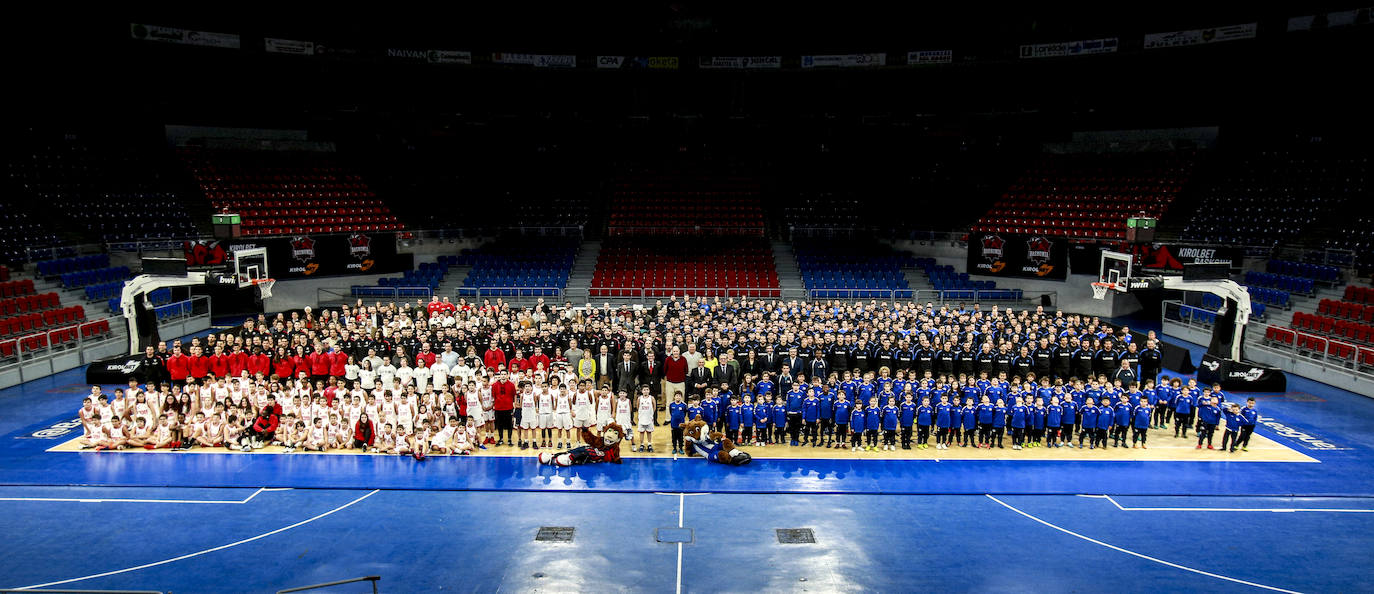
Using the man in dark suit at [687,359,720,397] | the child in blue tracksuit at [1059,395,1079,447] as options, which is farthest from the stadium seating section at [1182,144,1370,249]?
the man in dark suit at [687,359,720,397]

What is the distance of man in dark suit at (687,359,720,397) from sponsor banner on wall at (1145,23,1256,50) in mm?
26690

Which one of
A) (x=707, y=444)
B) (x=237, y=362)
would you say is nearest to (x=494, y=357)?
(x=707, y=444)

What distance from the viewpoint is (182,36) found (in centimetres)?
3092

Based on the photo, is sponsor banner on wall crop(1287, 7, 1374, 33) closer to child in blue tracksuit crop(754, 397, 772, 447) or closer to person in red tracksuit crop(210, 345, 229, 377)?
child in blue tracksuit crop(754, 397, 772, 447)

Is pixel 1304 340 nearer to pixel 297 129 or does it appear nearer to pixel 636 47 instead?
pixel 636 47

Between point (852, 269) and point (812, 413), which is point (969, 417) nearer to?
point (812, 413)

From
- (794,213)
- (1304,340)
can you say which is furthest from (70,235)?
(1304,340)

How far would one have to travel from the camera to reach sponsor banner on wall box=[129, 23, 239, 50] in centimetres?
3033

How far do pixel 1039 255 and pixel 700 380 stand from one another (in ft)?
71.8

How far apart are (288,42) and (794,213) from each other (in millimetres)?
25657

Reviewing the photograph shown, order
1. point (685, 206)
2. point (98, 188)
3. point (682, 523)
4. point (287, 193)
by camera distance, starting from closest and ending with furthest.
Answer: point (682, 523) < point (98, 188) < point (287, 193) < point (685, 206)

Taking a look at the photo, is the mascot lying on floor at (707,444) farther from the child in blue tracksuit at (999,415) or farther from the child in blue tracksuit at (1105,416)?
the child in blue tracksuit at (1105,416)

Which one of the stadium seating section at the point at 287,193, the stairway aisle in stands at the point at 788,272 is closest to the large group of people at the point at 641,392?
the stairway aisle in stands at the point at 788,272

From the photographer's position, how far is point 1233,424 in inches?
616
